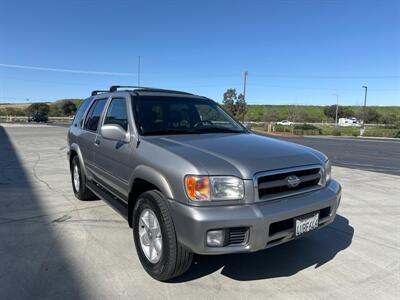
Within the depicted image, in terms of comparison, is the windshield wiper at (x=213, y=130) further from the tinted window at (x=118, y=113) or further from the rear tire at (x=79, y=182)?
the rear tire at (x=79, y=182)

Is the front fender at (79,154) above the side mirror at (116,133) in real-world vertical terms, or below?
below

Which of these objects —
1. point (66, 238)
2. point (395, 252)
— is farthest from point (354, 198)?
point (66, 238)

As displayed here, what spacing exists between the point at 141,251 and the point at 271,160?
5.29 ft

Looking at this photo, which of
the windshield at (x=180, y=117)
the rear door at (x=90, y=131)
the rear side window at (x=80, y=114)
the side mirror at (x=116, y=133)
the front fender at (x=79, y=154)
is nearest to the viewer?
the side mirror at (x=116, y=133)

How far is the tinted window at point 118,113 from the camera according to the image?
13.6 feet

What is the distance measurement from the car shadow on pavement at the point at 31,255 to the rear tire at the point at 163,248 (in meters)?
0.69

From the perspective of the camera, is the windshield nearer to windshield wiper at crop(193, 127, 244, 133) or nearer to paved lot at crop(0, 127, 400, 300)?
windshield wiper at crop(193, 127, 244, 133)

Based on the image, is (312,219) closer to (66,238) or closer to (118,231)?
(118,231)

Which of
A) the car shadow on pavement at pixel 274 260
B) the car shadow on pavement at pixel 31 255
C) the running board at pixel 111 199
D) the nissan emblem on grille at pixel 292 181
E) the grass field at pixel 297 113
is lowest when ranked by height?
the car shadow on pavement at pixel 31 255

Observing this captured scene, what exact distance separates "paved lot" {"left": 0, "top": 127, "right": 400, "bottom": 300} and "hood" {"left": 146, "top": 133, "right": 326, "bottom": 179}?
1128 millimetres

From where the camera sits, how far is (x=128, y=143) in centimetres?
379

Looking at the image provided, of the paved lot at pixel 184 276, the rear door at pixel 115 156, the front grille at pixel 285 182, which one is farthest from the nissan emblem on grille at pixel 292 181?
the rear door at pixel 115 156

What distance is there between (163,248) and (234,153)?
107 cm

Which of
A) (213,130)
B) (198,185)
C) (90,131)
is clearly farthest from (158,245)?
(90,131)
